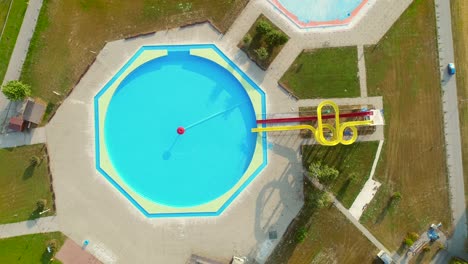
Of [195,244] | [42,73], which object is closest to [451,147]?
[195,244]

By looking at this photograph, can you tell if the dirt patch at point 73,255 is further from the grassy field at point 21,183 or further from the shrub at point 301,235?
the shrub at point 301,235

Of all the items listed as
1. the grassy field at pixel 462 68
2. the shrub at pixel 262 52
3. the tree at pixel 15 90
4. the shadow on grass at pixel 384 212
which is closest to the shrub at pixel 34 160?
the tree at pixel 15 90

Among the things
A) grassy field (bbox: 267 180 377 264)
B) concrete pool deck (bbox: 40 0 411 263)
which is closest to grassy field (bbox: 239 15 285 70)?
concrete pool deck (bbox: 40 0 411 263)

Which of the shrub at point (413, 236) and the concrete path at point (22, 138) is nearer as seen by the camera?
the concrete path at point (22, 138)

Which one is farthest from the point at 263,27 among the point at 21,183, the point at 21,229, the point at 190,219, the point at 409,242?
the point at 21,229

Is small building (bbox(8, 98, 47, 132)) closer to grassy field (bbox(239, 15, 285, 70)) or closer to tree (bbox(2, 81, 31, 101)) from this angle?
tree (bbox(2, 81, 31, 101))

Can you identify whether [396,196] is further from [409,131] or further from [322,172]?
[322,172]

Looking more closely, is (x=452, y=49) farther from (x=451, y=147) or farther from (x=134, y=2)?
(x=134, y=2)
